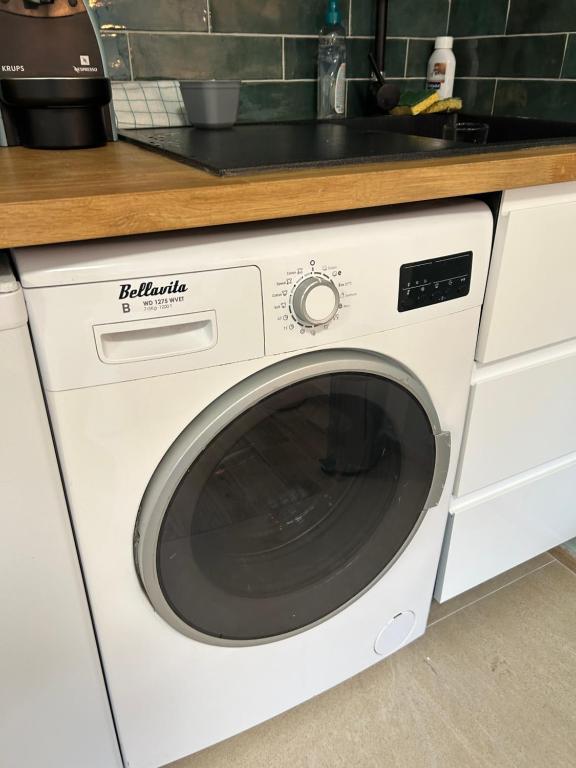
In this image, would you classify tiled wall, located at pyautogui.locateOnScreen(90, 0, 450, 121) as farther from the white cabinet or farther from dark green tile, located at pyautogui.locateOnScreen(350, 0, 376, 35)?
the white cabinet

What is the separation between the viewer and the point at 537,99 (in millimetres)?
1378

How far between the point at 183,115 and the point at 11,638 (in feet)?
3.41

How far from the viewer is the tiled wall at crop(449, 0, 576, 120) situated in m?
1.30

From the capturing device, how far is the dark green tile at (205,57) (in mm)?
1185

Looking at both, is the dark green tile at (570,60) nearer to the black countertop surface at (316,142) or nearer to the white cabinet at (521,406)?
the black countertop surface at (316,142)

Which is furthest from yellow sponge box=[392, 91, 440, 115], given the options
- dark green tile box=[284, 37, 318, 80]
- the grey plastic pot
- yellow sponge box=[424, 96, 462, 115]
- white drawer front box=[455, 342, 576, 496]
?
white drawer front box=[455, 342, 576, 496]

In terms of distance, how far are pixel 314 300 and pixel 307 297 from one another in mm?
10

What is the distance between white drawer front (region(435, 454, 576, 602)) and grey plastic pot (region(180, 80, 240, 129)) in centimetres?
89

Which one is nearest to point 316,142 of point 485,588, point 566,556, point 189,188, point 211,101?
point 211,101

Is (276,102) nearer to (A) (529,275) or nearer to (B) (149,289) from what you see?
(A) (529,275)

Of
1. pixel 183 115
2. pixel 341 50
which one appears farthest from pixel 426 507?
pixel 341 50

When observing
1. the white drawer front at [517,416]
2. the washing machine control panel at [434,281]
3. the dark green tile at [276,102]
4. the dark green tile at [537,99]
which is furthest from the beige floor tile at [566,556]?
the dark green tile at [276,102]

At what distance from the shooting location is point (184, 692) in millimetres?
875

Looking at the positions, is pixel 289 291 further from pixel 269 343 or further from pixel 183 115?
pixel 183 115
